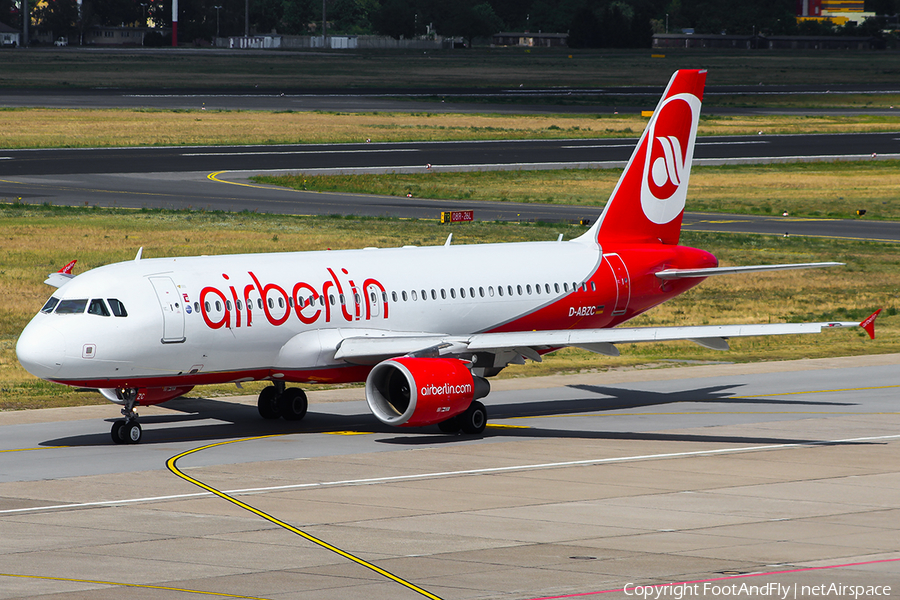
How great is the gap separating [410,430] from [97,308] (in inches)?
337

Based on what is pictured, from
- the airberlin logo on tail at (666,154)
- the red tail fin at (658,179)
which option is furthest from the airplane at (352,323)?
the airberlin logo on tail at (666,154)

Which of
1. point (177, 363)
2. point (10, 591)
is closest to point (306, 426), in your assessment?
point (177, 363)

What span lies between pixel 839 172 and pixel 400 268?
77.2 m

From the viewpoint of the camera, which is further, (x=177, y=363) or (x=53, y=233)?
(x=53, y=233)

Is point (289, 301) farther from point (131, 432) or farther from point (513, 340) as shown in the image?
point (513, 340)

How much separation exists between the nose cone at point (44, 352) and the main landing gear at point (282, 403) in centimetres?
669

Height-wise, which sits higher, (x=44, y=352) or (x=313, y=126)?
(x=313, y=126)

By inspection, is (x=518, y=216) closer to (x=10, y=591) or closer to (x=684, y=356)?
(x=684, y=356)

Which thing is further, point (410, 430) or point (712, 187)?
point (712, 187)

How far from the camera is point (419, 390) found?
28.9 m

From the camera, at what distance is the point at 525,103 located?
16450 centimetres

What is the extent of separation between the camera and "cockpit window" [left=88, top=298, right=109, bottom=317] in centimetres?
2861

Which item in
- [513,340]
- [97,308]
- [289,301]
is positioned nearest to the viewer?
[97,308]

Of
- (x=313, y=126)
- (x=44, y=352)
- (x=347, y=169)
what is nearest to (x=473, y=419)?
(x=44, y=352)
